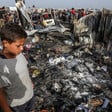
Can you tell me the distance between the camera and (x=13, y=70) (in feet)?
7.16

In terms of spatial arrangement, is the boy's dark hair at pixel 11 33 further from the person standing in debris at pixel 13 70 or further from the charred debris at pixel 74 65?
the charred debris at pixel 74 65

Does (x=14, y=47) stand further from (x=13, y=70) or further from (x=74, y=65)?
(x=74, y=65)

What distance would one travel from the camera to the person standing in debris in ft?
6.93

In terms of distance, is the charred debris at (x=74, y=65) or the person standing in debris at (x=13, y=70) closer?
the person standing in debris at (x=13, y=70)

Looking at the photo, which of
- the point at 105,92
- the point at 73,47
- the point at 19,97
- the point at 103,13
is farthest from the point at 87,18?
the point at 19,97

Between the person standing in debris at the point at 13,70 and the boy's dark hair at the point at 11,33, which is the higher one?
the boy's dark hair at the point at 11,33

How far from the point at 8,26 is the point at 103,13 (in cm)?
985

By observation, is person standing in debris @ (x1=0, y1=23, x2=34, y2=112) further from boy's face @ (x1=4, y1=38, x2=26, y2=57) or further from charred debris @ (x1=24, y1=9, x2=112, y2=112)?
charred debris @ (x1=24, y1=9, x2=112, y2=112)

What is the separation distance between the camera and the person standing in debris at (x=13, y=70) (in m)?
2.11

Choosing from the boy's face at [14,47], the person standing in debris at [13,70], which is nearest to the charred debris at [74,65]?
the person standing in debris at [13,70]

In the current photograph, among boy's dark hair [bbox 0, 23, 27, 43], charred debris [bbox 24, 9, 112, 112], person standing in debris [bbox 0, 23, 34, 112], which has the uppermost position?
boy's dark hair [bbox 0, 23, 27, 43]

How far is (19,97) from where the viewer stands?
2373mm

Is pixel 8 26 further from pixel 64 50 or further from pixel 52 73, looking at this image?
pixel 64 50

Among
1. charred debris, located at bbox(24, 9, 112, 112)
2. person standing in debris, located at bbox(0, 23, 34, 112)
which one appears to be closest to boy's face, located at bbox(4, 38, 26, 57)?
person standing in debris, located at bbox(0, 23, 34, 112)
